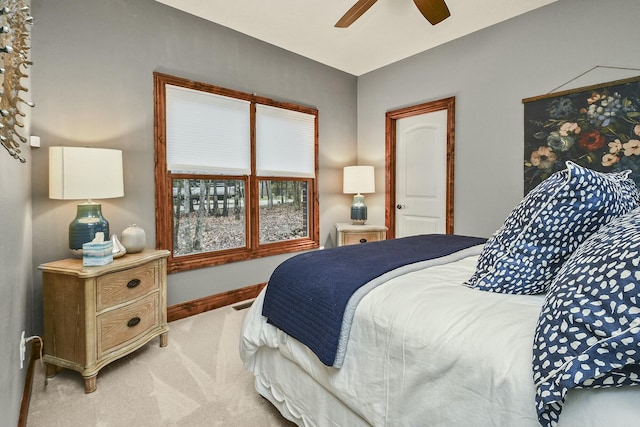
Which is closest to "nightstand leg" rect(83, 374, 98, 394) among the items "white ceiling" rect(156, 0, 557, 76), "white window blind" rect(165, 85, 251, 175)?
"white window blind" rect(165, 85, 251, 175)

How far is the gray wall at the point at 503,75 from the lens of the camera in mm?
2561

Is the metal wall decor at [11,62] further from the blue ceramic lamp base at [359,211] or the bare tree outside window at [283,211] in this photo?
the blue ceramic lamp base at [359,211]

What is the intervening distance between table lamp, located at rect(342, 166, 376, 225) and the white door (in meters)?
0.39

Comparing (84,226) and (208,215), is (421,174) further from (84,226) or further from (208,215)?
(84,226)

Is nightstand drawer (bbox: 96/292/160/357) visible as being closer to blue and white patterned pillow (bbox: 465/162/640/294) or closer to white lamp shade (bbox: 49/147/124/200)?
white lamp shade (bbox: 49/147/124/200)

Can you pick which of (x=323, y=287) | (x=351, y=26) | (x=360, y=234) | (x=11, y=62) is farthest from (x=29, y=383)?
(x=351, y=26)

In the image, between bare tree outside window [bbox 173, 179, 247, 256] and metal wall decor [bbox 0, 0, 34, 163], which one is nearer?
metal wall decor [bbox 0, 0, 34, 163]

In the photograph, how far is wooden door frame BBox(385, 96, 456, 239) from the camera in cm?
349

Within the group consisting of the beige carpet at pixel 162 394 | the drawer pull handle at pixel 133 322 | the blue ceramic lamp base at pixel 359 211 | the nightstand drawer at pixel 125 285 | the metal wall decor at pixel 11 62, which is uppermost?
the metal wall decor at pixel 11 62

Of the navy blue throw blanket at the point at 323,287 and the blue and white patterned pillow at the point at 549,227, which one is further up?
the blue and white patterned pillow at the point at 549,227

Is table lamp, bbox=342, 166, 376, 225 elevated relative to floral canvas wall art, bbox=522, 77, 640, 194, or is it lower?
lower

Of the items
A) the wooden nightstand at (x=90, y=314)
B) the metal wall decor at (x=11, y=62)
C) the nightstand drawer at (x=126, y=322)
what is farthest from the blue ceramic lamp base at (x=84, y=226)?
the metal wall decor at (x=11, y=62)

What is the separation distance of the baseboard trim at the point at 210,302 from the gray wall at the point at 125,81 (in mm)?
53

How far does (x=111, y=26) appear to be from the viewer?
2.44 m
